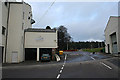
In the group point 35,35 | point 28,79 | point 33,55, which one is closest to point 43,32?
point 35,35

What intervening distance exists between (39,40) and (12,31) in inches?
228

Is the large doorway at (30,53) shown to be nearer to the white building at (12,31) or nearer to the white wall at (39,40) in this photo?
the white wall at (39,40)

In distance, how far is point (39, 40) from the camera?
86.3 feet

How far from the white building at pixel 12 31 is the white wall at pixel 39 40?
2.71 metres

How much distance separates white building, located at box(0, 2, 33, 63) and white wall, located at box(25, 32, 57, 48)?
2715 millimetres

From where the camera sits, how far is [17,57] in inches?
902

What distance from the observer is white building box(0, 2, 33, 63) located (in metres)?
22.4

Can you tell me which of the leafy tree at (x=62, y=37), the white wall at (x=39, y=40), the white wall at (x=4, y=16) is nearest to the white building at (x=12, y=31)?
the white wall at (x=4, y=16)

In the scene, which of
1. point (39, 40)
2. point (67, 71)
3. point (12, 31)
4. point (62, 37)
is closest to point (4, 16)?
point (12, 31)

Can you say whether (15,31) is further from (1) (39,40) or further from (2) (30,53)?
(2) (30,53)

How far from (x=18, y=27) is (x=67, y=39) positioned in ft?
152

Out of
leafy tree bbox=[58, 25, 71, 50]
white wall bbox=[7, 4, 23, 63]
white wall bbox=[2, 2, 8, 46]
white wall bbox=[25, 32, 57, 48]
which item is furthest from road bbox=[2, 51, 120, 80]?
leafy tree bbox=[58, 25, 71, 50]

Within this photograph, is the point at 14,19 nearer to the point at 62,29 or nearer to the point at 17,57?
the point at 17,57

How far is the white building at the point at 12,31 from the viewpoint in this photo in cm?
2244
